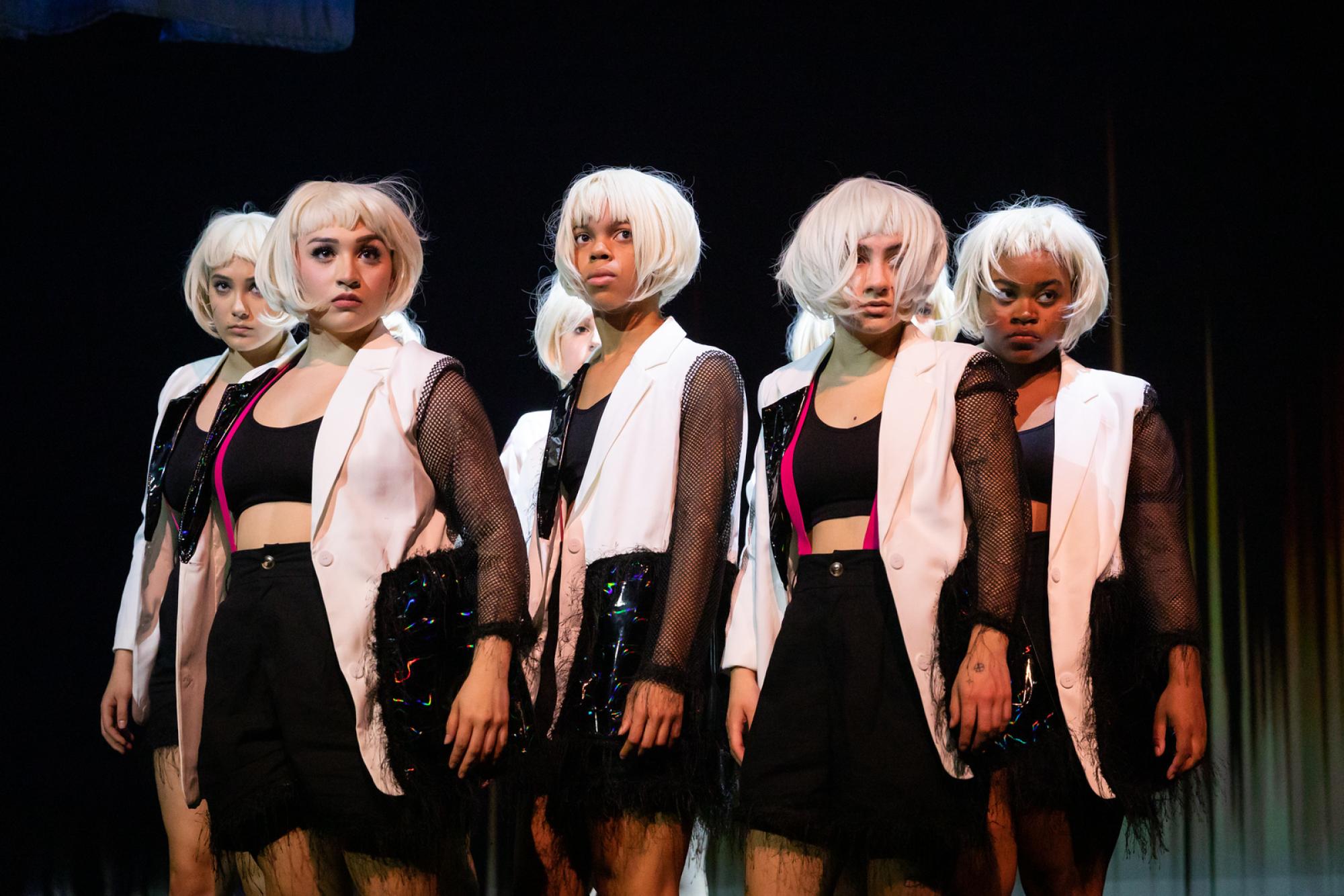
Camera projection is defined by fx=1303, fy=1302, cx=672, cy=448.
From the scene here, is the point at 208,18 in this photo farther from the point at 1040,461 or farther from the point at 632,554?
the point at 1040,461

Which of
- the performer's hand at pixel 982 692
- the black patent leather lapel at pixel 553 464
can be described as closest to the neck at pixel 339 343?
the black patent leather lapel at pixel 553 464

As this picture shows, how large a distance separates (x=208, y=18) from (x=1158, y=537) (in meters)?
3.42

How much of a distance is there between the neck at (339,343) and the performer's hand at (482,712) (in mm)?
611

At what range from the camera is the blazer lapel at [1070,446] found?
2646mm

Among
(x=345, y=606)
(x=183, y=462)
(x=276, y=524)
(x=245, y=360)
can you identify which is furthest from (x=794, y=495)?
(x=245, y=360)

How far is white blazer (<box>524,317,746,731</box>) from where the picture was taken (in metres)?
2.43

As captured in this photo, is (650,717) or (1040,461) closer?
(650,717)

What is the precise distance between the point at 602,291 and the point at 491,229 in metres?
1.74

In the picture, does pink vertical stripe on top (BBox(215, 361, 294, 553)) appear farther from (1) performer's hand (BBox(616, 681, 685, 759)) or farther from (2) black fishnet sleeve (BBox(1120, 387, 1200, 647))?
(2) black fishnet sleeve (BBox(1120, 387, 1200, 647))

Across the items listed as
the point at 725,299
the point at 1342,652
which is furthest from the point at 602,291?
the point at 1342,652

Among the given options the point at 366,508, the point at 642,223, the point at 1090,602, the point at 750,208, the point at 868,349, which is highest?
the point at 750,208

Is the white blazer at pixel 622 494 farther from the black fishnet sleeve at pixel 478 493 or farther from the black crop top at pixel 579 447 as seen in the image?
the black fishnet sleeve at pixel 478 493

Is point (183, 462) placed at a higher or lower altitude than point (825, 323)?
lower

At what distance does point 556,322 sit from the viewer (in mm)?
3762
